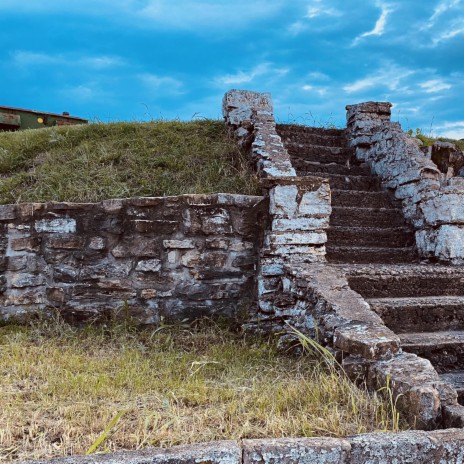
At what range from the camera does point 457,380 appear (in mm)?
3674

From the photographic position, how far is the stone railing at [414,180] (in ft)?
17.4

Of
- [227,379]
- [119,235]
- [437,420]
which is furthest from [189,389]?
[119,235]

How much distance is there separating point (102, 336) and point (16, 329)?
36.2 inches

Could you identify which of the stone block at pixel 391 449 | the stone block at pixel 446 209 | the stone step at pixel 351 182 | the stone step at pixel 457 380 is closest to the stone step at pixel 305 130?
the stone step at pixel 351 182

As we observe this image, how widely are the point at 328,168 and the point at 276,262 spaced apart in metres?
2.47

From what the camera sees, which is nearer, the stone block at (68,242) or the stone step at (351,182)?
the stone block at (68,242)

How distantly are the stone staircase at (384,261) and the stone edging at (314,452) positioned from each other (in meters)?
1.37

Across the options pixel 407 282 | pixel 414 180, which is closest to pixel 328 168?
pixel 414 180

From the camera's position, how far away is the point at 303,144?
7164 millimetres

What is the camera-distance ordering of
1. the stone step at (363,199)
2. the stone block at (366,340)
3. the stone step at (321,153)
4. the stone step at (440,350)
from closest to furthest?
the stone block at (366,340), the stone step at (440,350), the stone step at (363,199), the stone step at (321,153)

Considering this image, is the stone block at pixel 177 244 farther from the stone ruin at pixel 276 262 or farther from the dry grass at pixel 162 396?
the dry grass at pixel 162 396

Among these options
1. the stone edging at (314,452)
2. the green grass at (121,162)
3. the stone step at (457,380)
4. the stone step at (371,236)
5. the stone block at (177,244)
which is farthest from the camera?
the stone step at (371,236)

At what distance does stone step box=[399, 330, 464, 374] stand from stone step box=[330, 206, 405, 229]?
2.09 metres

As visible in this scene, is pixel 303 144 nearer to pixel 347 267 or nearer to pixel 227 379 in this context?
pixel 347 267
